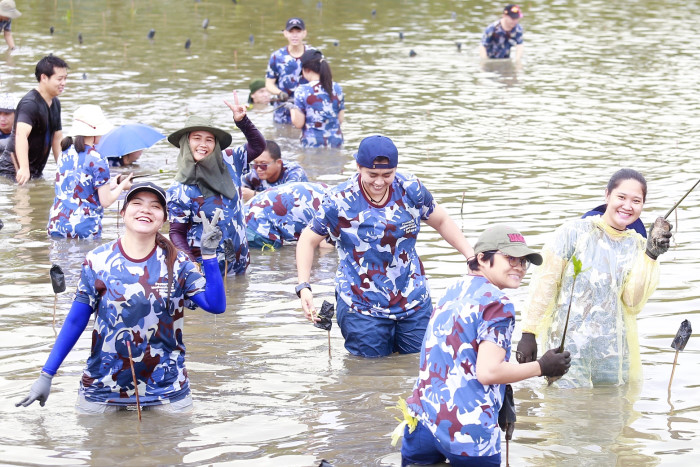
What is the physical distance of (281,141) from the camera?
15.4 meters

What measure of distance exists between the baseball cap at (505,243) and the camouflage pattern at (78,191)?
5.98 m

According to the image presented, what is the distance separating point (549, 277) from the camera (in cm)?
685

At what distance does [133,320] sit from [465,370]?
195cm

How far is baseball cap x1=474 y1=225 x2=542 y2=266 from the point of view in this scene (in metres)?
→ 5.23

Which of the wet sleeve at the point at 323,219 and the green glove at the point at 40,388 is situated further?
the wet sleeve at the point at 323,219

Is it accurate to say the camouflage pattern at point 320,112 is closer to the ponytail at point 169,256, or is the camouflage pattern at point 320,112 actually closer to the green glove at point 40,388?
the ponytail at point 169,256

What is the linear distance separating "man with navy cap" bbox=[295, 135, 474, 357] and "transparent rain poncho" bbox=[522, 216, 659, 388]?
1.96ft

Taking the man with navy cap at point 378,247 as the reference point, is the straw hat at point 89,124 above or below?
above

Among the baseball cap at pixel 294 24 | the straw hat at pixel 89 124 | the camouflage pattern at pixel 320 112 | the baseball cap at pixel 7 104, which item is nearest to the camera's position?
the straw hat at pixel 89 124

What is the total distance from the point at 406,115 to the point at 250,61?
5.13 meters

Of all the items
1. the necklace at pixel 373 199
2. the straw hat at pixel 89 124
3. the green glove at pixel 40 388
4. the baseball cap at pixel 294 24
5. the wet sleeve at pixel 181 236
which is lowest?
the green glove at pixel 40 388

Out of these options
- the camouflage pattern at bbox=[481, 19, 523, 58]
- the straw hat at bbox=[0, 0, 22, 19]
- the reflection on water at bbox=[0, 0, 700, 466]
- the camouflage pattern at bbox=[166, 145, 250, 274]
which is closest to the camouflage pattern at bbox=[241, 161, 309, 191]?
the reflection on water at bbox=[0, 0, 700, 466]

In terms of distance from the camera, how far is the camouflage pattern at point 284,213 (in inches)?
419

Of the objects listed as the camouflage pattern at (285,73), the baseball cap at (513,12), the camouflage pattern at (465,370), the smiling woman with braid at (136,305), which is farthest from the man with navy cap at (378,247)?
the baseball cap at (513,12)
